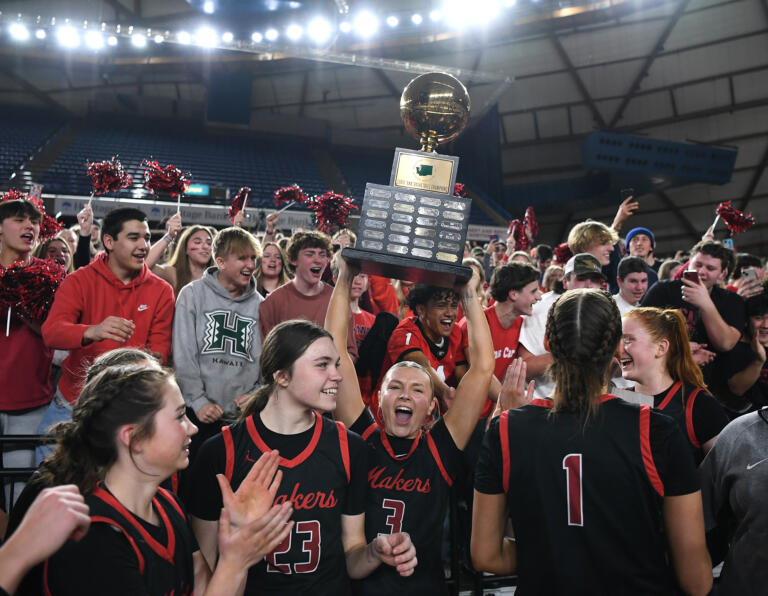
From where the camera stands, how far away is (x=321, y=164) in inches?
753

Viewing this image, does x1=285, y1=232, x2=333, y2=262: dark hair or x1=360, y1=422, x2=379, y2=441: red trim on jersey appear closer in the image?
x1=360, y1=422, x2=379, y2=441: red trim on jersey

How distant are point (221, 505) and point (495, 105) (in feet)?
59.3

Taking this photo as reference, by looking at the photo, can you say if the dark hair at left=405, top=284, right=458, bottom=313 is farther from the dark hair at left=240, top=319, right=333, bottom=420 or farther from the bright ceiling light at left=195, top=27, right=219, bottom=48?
the bright ceiling light at left=195, top=27, right=219, bottom=48

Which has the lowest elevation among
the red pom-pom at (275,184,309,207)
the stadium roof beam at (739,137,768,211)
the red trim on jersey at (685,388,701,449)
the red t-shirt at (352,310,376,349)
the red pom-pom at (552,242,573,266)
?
the red trim on jersey at (685,388,701,449)

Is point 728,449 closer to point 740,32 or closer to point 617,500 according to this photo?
point 617,500

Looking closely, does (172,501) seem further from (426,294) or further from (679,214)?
(679,214)

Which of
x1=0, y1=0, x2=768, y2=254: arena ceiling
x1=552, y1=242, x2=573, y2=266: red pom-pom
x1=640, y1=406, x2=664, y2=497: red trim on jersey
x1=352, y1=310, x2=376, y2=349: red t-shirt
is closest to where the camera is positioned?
x1=640, y1=406, x2=664, y2=497: red trim on jersey

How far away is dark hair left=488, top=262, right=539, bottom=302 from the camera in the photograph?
12.9 ft

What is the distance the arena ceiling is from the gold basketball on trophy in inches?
479

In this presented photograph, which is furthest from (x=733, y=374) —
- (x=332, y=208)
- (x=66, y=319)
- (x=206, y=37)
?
(x=206, y=37)

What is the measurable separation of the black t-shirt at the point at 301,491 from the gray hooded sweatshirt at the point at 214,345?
1.11 m

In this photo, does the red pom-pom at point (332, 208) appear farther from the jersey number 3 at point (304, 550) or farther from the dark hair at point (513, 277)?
the jersey number 3 at point (304, 550)

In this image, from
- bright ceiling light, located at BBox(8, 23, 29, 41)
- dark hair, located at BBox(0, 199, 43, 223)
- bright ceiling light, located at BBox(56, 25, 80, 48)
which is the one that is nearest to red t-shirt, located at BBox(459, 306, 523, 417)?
dark hair, located at BBox(0, 199, 43, 223)

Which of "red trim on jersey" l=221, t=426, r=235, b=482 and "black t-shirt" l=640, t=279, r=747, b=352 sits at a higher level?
"black t-shirt" l=640, t=279, r=747, b=352
